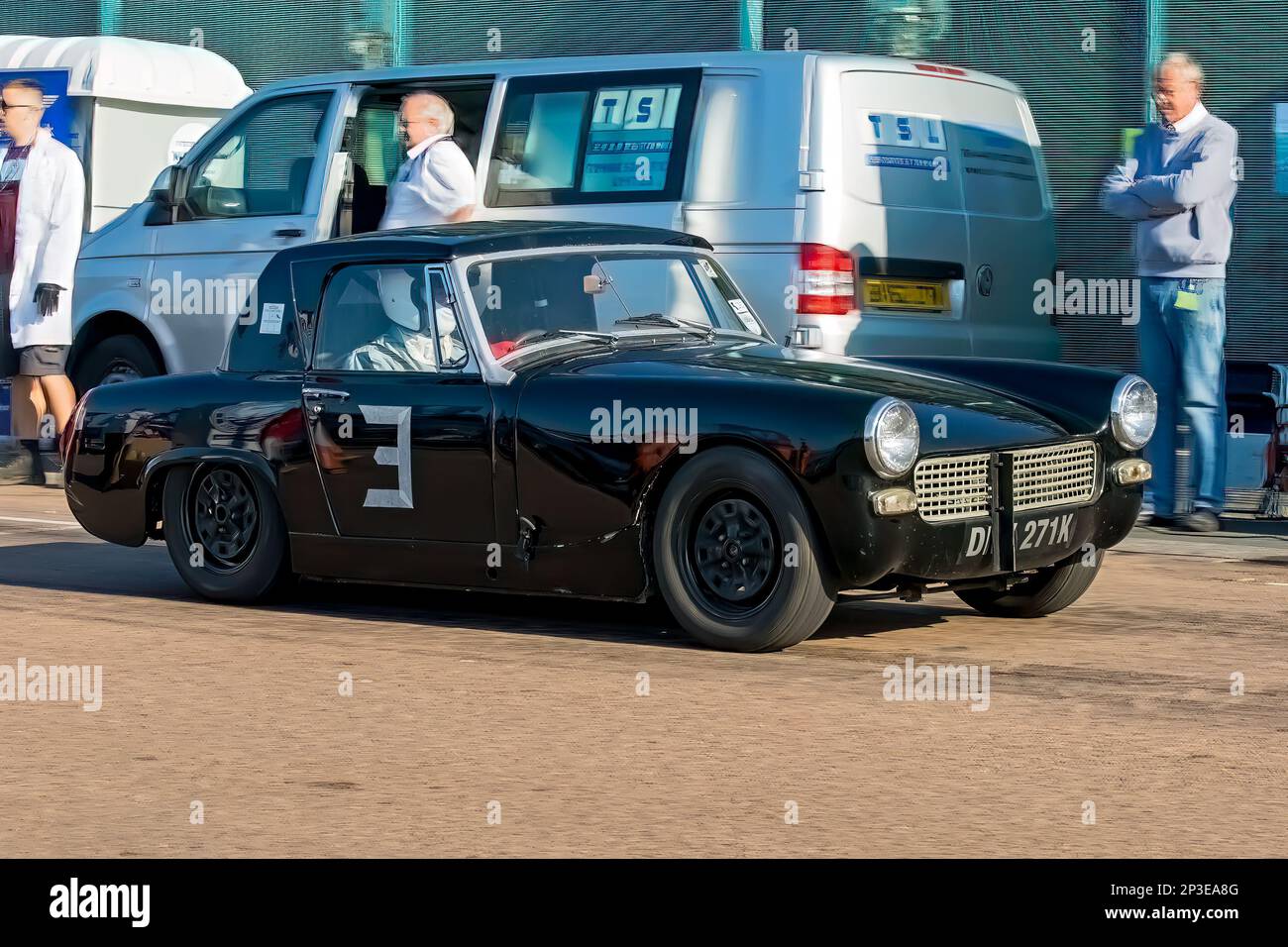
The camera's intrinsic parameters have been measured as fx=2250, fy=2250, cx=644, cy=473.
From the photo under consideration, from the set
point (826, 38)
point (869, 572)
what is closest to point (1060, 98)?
point (826, 38)

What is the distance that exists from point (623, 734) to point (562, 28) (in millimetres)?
11372

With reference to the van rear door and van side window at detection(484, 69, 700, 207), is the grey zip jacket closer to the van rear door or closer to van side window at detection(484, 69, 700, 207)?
the van rear door

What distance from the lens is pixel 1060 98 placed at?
1418cm

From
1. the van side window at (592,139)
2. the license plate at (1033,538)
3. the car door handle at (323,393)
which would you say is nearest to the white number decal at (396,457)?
the car door handle at (323,393)

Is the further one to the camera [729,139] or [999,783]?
[729,139]

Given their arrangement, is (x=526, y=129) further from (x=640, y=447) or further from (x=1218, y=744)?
(x=1218, y=744)

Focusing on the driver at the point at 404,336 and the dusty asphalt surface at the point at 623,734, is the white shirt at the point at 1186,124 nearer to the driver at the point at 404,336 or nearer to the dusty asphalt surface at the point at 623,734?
the dusty asphalt surface at the point at 623,734

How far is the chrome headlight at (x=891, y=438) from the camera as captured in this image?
6898 millimetres

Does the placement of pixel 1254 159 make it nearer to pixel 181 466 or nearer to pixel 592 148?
pixel 592 148

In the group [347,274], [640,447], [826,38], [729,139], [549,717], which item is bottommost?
[549,717]

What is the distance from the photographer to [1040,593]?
8211 mm

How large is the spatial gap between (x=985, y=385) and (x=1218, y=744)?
2304mm

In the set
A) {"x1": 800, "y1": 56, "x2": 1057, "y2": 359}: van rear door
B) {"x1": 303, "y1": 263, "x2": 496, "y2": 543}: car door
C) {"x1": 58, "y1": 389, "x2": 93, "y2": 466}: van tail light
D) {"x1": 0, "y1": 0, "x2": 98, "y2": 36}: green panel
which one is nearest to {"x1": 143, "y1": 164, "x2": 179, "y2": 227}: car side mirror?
{"x1": 58, "y1": 389, "x2": 93, "y2": 466}: van tail light

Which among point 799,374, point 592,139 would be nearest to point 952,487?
point 799,374
